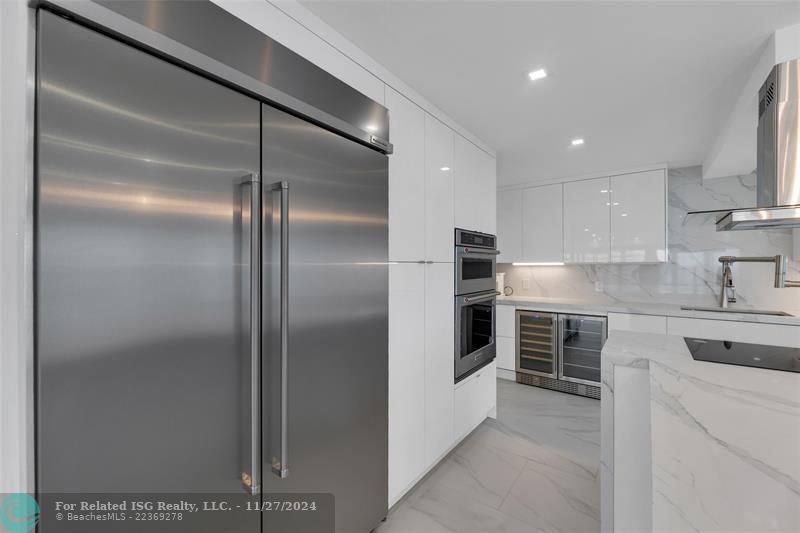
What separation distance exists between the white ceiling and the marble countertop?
4.88ft

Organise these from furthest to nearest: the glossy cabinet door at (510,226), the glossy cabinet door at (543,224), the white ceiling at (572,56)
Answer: the glossy cabinet door at (510,226) → the glossy cabinet door at (543,224) → the white ceiling at (572,56)

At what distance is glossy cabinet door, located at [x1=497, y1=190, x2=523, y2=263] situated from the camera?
4324mm

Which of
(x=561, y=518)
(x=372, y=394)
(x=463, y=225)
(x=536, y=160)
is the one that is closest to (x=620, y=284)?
(x=536, y=160)

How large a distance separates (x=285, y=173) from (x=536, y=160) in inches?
114

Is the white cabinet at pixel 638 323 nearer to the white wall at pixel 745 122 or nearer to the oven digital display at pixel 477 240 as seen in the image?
the white wall at pixel 745 122

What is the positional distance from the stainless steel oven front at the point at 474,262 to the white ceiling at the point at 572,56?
0.81 meters

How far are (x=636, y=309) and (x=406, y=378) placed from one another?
263 cm

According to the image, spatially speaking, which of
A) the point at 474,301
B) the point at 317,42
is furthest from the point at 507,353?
the point at 317,42

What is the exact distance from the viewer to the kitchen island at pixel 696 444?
105 centimetres

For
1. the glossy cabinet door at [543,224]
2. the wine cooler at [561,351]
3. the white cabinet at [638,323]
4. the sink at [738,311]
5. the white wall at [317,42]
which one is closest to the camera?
the white wall at [317,42]

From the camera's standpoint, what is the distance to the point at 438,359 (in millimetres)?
2205

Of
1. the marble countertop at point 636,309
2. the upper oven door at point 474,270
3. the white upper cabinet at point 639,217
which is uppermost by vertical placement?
the white upper cabinet at point 639,217

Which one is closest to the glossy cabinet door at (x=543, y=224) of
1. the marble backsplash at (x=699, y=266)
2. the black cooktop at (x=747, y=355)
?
the marble backsplash at (x=699, y=266)

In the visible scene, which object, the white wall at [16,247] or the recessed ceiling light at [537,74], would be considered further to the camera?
the recessed ceiling light at [537,74]
